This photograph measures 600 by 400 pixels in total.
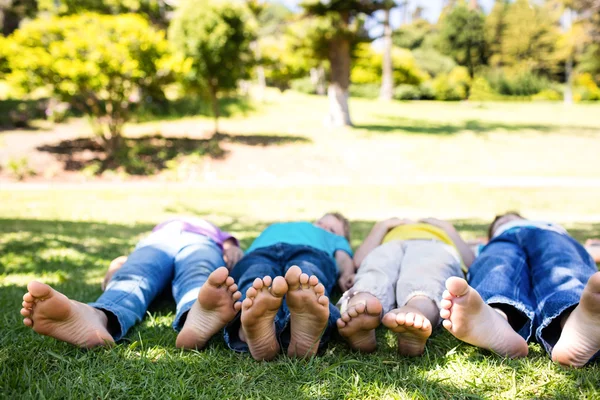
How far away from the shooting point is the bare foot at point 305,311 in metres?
1.84

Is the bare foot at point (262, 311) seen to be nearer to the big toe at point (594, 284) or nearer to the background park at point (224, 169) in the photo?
the background park at point (224, 169)

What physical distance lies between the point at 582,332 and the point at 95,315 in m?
→ 2.01

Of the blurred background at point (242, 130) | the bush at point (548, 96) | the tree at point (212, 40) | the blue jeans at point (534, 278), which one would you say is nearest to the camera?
the blue jeans at point (534, 278)

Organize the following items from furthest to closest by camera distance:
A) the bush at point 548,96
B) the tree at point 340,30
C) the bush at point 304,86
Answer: the bush at point 548,96 < the bush at point 304,86 < the tree at point 340,30

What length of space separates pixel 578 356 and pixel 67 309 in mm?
2022

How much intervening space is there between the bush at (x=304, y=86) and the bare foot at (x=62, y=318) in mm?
30769

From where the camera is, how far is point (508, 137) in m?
15.9

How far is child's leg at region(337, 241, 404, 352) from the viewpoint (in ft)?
6.38

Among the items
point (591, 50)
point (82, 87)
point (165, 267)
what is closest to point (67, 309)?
point (165, 267)

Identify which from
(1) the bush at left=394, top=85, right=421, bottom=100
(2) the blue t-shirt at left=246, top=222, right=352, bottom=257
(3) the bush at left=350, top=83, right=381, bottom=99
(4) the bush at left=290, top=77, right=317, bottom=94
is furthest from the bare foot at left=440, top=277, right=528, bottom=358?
(4) the bush at left=290, top=77, right=317, bottom=94

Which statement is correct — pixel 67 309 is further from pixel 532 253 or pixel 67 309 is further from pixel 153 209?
pixel 153 209

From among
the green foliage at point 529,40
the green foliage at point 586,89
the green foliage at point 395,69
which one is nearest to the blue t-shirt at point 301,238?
the green foliage at point 395,69

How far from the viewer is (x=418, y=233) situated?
2971mm

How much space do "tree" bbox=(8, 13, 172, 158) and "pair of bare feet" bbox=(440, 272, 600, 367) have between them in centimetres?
1046
